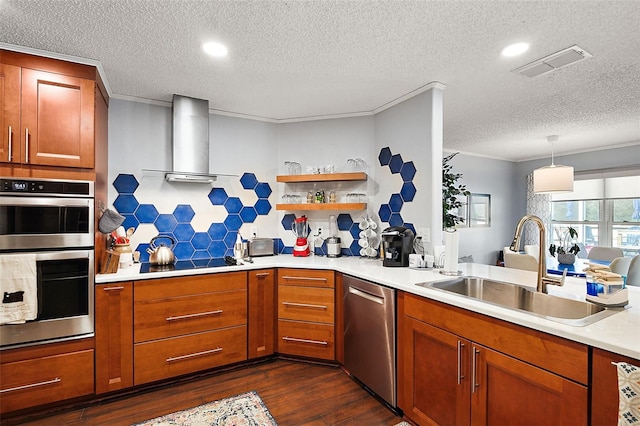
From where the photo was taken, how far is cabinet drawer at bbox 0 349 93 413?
1883 mm

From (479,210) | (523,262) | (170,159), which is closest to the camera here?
(170,159)

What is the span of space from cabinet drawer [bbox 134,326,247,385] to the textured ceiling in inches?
75.9

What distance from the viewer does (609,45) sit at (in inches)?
74.9

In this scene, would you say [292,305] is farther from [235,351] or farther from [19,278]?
[19,278]

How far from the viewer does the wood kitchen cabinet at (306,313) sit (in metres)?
2.55

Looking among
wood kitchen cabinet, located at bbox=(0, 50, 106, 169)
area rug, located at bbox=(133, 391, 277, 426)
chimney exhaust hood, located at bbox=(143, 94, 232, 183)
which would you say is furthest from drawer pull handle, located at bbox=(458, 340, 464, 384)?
wood kitchen cabinet, located at bbox=(0, 50, 106, 169)

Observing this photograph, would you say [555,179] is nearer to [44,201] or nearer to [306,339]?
[306,339]

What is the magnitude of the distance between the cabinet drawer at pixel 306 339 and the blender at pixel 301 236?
0.68m

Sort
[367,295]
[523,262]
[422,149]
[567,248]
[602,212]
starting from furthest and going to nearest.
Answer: [602,212]
[567,248]
[523,262]
[422,149]
[367,295]

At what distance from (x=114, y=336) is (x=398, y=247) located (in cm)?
208

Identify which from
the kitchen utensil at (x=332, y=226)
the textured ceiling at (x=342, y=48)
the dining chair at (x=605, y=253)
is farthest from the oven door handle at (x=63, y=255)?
the dining chair at (x=605, y=253)

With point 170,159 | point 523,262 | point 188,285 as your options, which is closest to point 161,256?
point 188,285

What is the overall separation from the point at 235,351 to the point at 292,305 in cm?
56

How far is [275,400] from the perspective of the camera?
2123 mm
